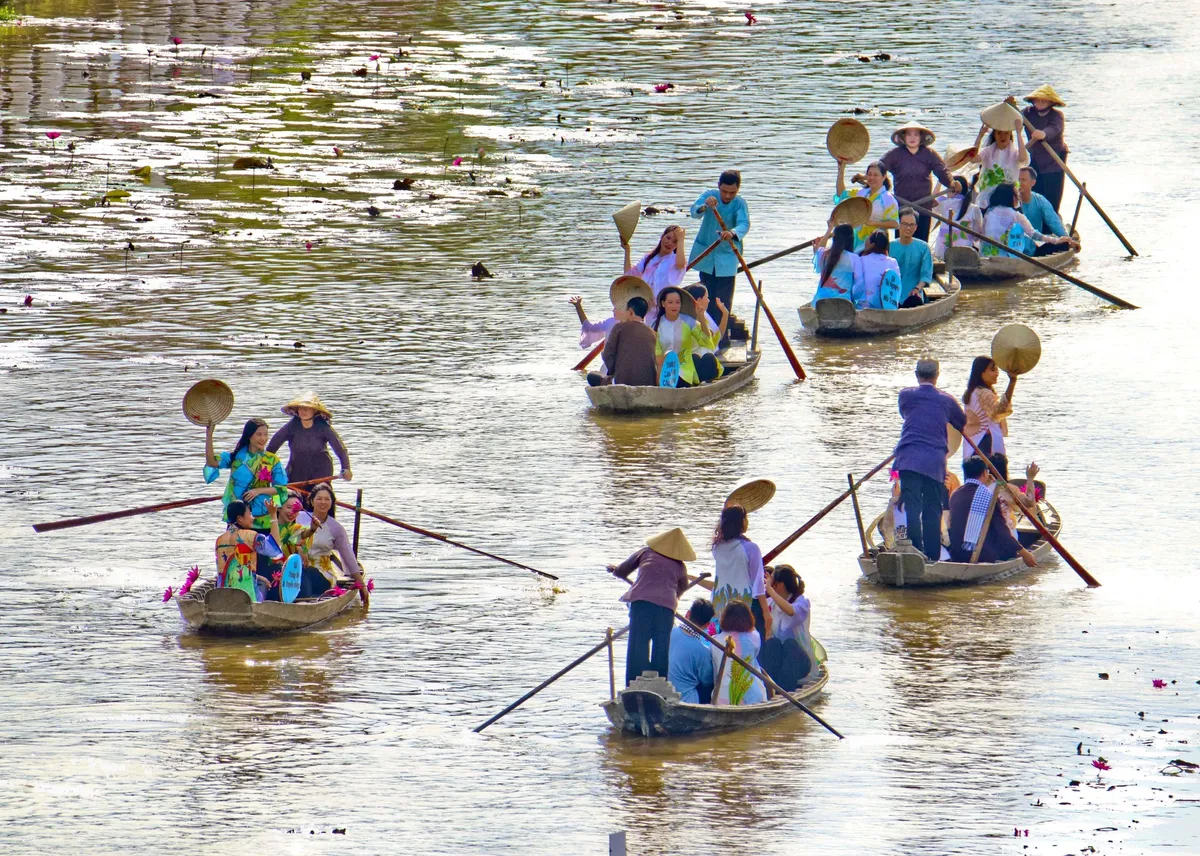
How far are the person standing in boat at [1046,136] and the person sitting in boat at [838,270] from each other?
12.9 ft

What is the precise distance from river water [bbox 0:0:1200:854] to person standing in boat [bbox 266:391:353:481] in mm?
1255

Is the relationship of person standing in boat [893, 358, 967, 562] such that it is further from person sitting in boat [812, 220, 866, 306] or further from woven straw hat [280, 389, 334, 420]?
person sitting in boat [812, 220, 866, 306]

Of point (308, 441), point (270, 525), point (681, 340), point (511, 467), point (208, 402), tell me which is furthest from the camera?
point (681, 340)

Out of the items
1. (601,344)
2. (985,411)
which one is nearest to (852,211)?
(601,344)

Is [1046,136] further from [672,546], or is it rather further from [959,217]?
[672,546]

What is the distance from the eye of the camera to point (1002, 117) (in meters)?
25.3

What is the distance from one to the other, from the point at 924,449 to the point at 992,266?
11.7 m

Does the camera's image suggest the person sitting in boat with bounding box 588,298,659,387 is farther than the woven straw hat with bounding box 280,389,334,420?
Yes

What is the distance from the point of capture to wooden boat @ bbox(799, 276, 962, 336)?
24531mm

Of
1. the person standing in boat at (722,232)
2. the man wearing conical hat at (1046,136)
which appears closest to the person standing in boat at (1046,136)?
the man wearing conical hat at (1046,136)

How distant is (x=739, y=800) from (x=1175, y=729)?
3184 millimetres

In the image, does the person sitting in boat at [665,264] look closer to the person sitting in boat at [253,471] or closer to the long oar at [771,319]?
the long oar at [771,319]

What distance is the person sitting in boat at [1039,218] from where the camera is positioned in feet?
88.6

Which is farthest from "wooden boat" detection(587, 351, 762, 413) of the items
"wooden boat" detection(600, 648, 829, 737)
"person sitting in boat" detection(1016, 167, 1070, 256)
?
"wooden boat" detection(600, 648, 829, 737)
